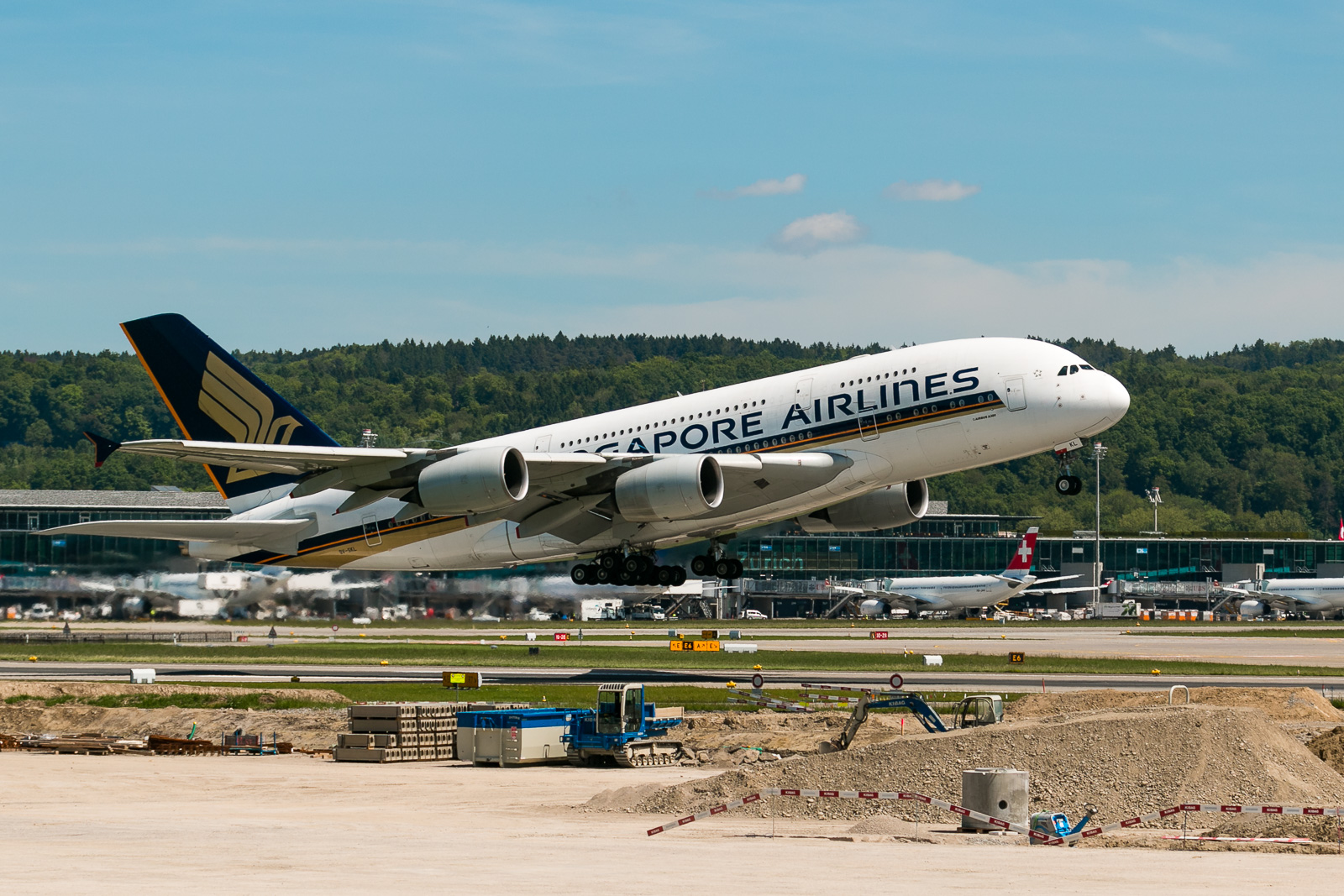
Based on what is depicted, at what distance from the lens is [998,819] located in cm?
2469

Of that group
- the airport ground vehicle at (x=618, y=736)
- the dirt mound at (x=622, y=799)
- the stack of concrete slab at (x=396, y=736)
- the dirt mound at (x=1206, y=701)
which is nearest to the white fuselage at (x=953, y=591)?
the dirt mound at (x=1206, y=701)

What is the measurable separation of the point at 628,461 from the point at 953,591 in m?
89.9

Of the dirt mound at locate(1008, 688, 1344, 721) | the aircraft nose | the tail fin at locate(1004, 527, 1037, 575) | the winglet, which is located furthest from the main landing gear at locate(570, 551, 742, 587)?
the tail fin at locate(1004, 527, 1037, 575)

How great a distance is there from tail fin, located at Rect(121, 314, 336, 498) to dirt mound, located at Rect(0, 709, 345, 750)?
1082 centimetres

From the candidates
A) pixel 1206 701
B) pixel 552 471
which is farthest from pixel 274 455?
pixel 1206 701

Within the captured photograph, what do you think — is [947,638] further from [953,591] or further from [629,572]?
[629,572]

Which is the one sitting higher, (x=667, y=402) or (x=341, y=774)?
(x=667, y=402)

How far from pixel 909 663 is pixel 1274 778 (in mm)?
38147

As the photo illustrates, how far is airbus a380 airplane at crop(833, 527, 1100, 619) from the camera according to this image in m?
131

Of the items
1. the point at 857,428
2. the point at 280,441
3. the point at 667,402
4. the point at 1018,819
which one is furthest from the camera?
the point at 280,441

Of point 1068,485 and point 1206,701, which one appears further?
point 1068,485

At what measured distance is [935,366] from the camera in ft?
146

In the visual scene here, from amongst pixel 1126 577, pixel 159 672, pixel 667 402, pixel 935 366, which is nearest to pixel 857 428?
pixel 935 366

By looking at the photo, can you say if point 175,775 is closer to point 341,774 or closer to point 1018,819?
point 341,774
